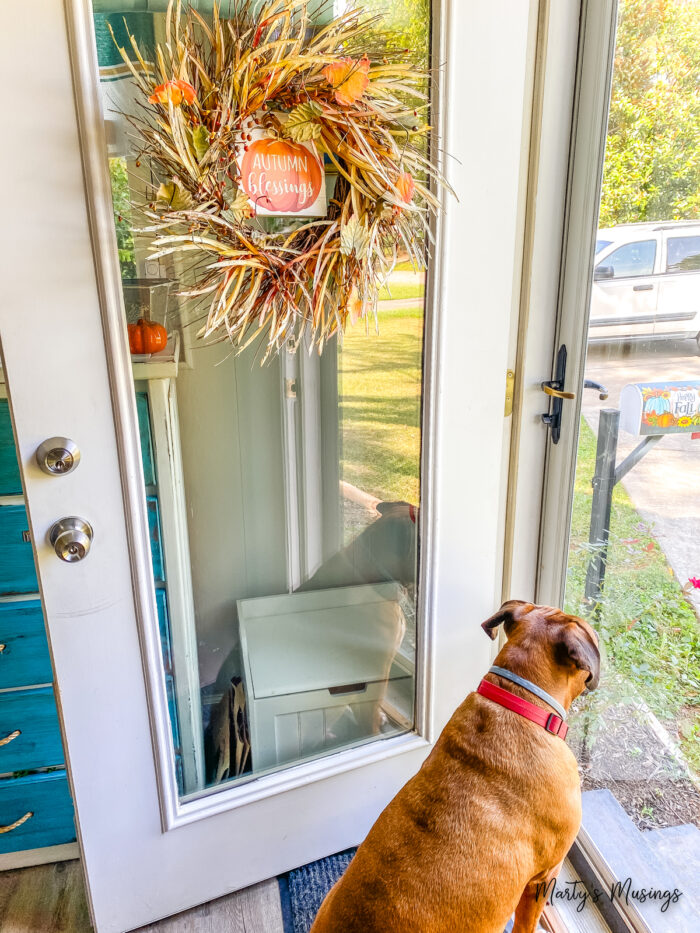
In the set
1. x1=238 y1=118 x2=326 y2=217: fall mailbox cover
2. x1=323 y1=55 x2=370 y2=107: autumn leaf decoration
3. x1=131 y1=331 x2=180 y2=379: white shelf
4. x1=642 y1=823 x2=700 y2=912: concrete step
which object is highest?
x1=323 y1=55 x2=370 y2=107: autumn leaf decoration

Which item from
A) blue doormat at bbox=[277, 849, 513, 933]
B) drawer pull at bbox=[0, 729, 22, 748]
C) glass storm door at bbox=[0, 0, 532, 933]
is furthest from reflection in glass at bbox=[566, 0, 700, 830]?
drawer pull at bbox=[0, 729, 22, 748]

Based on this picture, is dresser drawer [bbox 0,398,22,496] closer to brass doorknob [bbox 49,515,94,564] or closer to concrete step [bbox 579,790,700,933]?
brass doorknob [bbox 49,515,94,564]

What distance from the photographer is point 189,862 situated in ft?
4.56

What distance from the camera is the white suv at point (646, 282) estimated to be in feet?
3.82

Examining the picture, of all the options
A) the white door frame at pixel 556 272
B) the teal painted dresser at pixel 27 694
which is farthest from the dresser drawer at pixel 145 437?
the white door frame at pixel 556 272

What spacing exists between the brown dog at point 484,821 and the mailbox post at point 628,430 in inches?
14.4

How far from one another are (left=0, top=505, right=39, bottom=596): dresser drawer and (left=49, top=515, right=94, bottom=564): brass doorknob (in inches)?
11.2

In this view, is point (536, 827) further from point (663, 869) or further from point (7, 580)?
point (7, 580)

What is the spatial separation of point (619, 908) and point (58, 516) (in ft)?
4.56

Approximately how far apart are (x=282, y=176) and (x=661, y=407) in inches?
32.4

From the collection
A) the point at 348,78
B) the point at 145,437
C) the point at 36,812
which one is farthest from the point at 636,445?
the point at 36,812

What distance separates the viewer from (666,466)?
49.3 inches

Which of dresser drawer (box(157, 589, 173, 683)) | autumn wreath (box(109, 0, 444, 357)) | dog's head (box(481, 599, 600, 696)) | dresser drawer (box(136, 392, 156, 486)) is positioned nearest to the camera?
autumn wreath (box(109, 0, 444, 357))

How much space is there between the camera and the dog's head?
110cm
